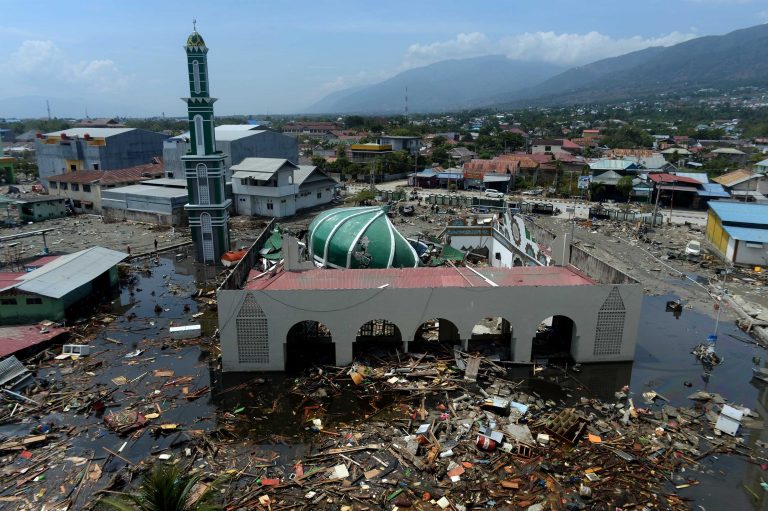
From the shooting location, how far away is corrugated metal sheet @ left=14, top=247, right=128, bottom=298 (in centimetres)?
2019

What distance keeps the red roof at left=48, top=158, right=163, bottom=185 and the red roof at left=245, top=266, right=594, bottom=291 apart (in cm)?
3283

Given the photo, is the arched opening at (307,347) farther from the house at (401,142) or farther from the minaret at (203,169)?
the house at (401,142)

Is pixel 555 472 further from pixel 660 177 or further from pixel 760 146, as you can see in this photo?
pixel 760 146

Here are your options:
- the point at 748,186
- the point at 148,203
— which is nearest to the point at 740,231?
the point at 748,186

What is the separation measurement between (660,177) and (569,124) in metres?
108

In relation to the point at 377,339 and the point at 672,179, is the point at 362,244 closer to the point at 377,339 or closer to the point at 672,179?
the point at 377,339

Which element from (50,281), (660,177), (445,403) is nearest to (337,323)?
(445,403)

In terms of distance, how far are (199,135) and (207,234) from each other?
→ 18.5 feet

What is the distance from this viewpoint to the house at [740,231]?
29453mm

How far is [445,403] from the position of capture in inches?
610

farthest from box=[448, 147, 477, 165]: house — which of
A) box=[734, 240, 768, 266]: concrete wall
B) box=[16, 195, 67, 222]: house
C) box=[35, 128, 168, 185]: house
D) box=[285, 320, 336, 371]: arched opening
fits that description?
box=[285, 320, 336, 371]: arched opening

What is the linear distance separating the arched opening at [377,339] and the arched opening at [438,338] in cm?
73

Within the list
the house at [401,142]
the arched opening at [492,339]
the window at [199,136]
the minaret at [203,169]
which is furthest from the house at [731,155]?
the window at [199,136]

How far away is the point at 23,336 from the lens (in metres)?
18.7
